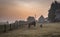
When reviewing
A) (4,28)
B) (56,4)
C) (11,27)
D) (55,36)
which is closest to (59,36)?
(55,36)

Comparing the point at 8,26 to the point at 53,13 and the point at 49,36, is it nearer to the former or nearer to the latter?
the point at 49,36

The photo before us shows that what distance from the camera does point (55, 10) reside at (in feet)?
111

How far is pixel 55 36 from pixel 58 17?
21.0 metres

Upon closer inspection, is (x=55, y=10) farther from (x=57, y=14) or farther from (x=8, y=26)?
(x=8, y=26)

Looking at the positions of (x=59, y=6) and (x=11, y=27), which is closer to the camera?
(x=11, y=27)

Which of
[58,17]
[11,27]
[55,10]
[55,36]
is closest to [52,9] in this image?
[55,10]

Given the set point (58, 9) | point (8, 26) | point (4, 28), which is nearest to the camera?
point (4, 28)

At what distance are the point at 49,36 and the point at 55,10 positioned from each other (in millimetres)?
24310

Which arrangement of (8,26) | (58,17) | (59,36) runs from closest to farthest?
(59,36)
(8,26)
(58,17)

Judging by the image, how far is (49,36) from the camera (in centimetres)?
1025

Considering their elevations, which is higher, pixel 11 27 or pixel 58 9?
pixel 58 9

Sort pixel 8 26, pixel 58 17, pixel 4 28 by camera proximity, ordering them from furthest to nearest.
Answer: pixel 58 17, pixel 8 26, pixel 4 28

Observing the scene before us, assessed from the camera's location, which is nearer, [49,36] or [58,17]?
[49,36]

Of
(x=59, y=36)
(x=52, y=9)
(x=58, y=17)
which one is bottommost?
(x=59, y=36)
